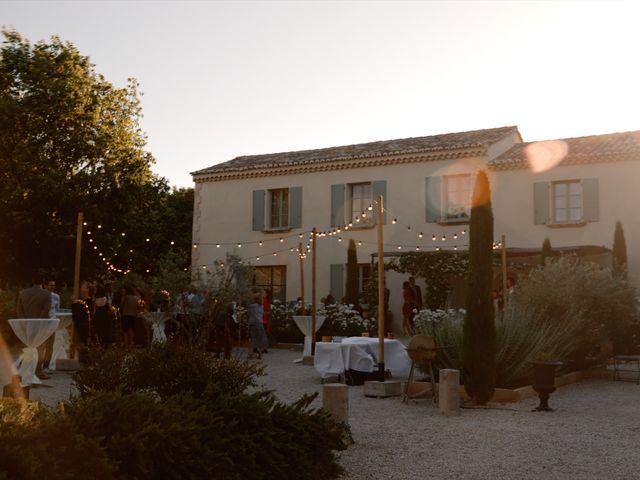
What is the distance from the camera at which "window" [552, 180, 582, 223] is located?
65.7 feet

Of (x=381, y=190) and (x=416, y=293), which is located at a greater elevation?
(x=381, y=190)

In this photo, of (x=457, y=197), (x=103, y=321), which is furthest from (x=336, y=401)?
(x=457, y=197)

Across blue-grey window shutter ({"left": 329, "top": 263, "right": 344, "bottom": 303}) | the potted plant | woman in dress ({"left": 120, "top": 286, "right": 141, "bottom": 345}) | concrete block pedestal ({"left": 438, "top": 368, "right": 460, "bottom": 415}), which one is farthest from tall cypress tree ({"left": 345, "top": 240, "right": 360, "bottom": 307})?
concrete block pedestal ({"left": 438, "top": 368, "right": 460, "bottom": 415})

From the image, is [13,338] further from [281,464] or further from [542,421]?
[281,464]

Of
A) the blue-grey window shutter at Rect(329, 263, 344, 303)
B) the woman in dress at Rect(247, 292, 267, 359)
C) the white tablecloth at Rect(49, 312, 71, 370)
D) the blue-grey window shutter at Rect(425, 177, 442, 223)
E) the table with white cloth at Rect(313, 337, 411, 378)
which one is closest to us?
the table with white cloth at Rect(313, 337, 411, 378)

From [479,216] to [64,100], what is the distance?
1675cm

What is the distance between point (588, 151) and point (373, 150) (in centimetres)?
619

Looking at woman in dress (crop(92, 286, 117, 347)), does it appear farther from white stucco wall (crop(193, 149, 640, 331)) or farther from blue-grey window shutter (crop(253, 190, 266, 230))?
blue-grey window shutter (crop(253, 190, 266, 230))

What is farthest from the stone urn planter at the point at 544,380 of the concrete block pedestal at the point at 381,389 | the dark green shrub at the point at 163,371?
the dark green shrub at the point at 163,371

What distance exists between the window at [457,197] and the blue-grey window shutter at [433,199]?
0.20 m

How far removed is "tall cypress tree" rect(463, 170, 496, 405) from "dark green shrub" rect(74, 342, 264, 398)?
3741mm

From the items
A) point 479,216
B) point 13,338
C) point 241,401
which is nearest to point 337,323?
point 13,338

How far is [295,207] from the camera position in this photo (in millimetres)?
23719

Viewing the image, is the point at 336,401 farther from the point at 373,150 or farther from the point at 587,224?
the point at 373,150
